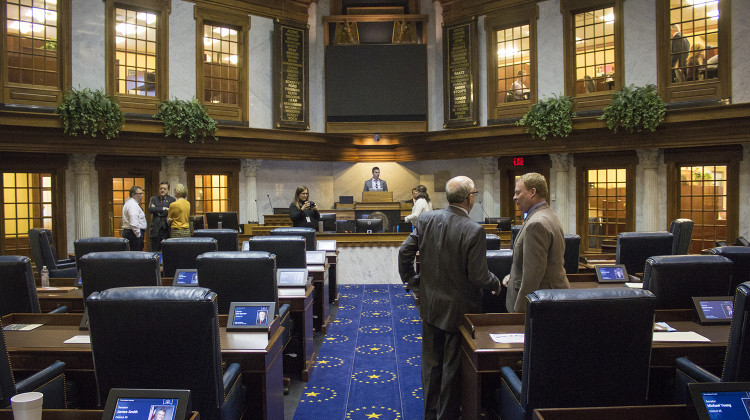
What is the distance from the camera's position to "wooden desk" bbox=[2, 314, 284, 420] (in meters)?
2.77

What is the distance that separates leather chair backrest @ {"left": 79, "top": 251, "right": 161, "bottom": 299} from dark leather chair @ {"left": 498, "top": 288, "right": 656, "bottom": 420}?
2.55 metres

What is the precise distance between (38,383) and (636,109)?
950 cm

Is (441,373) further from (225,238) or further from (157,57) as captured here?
(157,57)

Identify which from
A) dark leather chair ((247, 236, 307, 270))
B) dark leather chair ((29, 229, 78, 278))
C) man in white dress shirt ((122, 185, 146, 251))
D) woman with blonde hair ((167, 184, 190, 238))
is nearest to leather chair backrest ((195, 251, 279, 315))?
dark leather chair ((247, 236, 307, 270))

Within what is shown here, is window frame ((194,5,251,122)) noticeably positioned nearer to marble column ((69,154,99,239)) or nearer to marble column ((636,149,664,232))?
marble column ((69,154,99,239))

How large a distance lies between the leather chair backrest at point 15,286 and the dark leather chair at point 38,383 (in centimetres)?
147

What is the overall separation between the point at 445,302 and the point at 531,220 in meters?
0.71

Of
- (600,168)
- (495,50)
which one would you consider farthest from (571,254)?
(495,50)

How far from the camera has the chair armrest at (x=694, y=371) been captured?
7.59ft

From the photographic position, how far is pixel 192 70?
10773 mm

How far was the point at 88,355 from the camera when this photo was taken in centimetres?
277

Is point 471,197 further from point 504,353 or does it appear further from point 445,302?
point 504,353

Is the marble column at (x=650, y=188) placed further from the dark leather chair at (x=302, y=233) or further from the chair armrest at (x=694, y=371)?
the chair armrest at (x=694, y=371)

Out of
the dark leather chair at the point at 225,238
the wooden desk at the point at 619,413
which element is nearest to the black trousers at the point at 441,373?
the wooden desk at the point at 619,413
